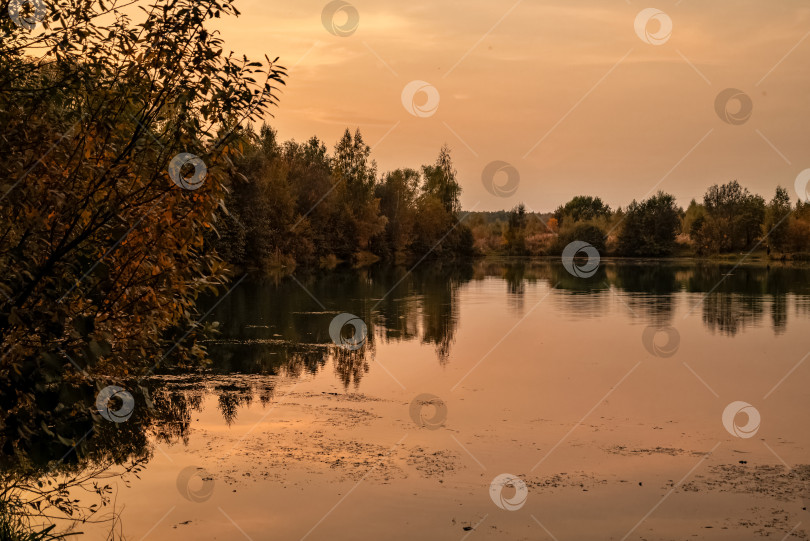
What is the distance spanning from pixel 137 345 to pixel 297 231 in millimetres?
75931

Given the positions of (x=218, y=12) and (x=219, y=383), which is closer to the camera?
(x=218, y=12)

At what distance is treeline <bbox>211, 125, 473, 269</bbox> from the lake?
26646 mm

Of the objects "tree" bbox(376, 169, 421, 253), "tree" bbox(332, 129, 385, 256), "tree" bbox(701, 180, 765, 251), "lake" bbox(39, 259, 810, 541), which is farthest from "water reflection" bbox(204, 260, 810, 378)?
"tree" bbox(701, 180, 765, 251)

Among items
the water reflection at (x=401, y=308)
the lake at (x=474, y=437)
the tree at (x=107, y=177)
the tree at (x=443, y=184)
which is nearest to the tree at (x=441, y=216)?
the tree at (x=443, y=184)

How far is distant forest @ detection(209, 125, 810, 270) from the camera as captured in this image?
76.9 meters

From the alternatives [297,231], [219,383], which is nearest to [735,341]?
[219,383]

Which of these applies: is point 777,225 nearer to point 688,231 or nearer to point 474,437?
point 688,231

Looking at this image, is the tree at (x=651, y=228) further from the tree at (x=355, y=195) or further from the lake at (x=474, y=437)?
the lake at (x=474, y=437)

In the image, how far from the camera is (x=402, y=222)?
11956cm

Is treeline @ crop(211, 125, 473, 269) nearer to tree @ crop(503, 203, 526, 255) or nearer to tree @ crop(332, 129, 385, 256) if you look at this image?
tree @ crop(332, 129, 385, 256)

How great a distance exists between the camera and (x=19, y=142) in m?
7.20

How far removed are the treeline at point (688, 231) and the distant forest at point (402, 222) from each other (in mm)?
164

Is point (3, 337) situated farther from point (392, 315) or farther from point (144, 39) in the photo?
point (392, 315)

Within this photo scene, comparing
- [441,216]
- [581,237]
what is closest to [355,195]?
[441,216]
